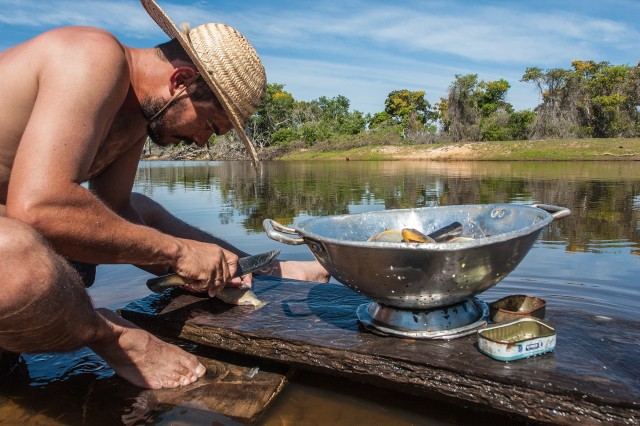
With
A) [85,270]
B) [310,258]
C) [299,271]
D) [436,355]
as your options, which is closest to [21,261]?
[85,270]

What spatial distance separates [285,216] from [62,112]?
5035 millimetres

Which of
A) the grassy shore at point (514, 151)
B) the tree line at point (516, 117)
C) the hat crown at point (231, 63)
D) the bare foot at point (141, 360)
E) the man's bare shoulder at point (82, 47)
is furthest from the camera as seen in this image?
the tree line at point (516, 117)

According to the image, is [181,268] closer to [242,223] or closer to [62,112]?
[62,112]

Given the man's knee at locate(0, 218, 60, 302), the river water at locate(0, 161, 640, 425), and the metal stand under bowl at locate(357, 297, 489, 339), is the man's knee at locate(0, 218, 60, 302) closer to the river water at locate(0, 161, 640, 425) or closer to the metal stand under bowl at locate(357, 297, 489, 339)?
the river water at locate(0, 161, 640, 425)

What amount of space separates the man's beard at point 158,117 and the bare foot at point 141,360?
0.89 m

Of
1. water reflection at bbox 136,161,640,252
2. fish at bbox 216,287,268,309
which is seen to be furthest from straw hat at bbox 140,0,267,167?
water reflection at bbox 136,161,640,252

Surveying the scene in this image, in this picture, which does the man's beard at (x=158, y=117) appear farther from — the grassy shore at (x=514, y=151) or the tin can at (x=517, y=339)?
the grassy shore at (x=514, y=151)

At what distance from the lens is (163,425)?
1.92m

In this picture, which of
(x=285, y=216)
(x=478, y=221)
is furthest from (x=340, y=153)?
(x=478, y=221)

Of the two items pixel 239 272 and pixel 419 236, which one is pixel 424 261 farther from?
pixel 239 272

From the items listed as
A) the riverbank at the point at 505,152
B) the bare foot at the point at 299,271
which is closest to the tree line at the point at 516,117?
the riverbank at the point at 505,152

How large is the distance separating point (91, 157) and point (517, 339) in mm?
1799

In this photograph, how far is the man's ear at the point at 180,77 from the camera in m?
2.37

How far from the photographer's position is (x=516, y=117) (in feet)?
127
